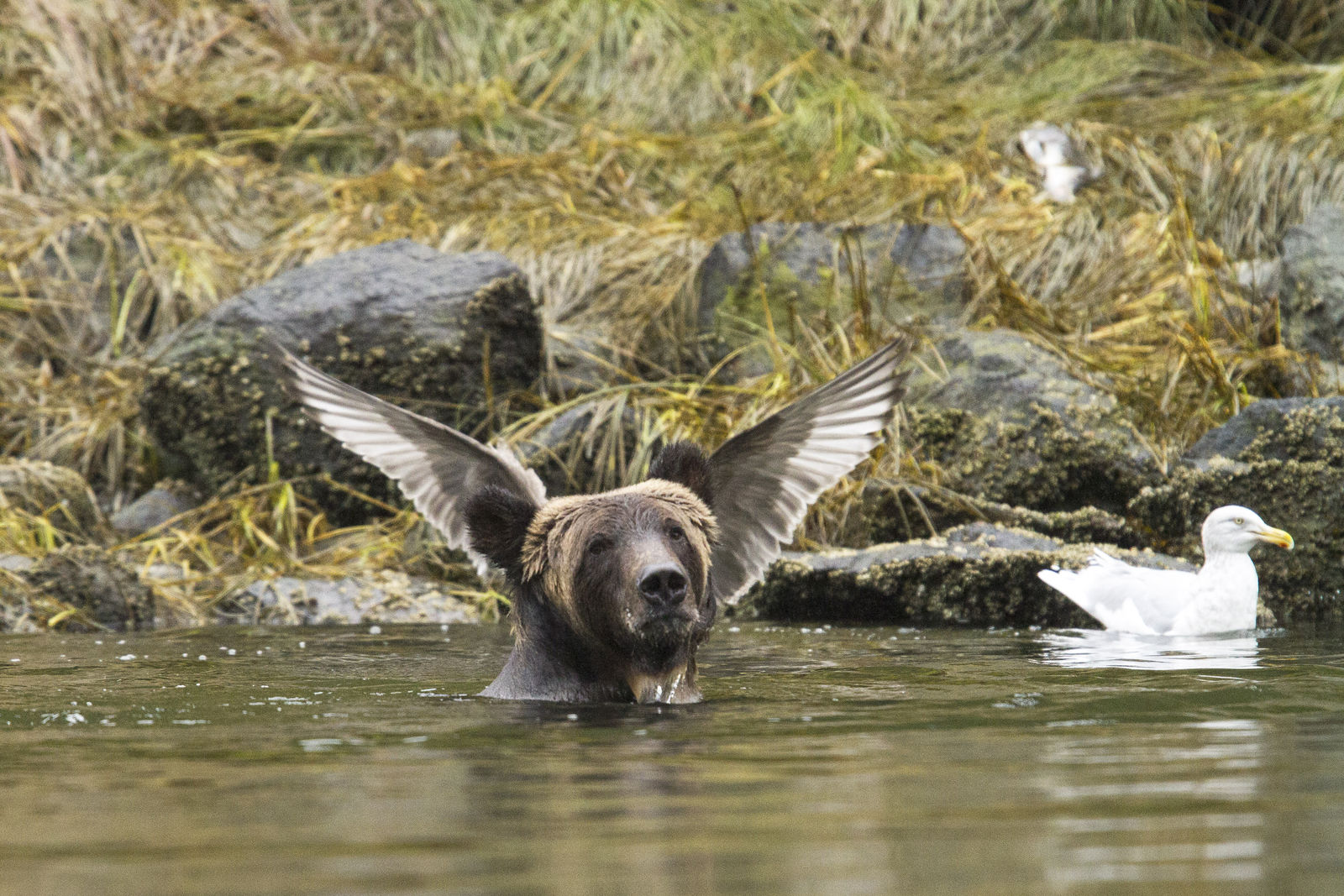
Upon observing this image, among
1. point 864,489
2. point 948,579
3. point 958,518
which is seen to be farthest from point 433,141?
point 948,579

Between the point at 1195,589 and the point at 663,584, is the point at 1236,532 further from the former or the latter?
the point at 663,584

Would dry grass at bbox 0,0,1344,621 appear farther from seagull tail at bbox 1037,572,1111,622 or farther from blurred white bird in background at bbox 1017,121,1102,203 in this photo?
seagull tail at bbox 1037,572,1111,622

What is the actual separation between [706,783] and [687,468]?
76.0 inches

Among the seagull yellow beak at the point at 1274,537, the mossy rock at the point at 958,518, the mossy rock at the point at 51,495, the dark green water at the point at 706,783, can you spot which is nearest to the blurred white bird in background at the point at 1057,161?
the mossy rock at the point at 958,518

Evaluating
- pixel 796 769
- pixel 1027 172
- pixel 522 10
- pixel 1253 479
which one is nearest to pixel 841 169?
pixel 1027 172

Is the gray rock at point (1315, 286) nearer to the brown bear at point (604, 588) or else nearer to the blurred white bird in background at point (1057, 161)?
the blurred white bird in background at point (1057, 161)

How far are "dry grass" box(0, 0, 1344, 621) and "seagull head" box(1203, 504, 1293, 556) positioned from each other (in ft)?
4.58

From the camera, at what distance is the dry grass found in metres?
9.80

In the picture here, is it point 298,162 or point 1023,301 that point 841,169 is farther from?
point 298,162

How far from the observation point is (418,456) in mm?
5551

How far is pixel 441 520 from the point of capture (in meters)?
5.57

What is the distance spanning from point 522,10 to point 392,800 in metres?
12.8

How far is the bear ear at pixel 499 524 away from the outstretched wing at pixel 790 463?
77 centimetres

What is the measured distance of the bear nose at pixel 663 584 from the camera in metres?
4.27
